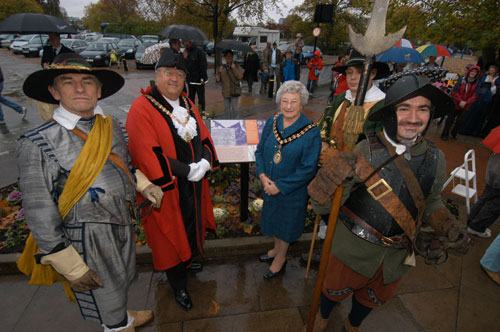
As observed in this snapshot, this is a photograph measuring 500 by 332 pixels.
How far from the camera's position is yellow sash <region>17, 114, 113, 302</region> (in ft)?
5.44

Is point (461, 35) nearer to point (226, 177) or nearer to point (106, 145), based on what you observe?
point (226, 177)

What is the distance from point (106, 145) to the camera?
1.81 meters

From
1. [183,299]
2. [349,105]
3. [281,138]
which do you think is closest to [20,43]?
[183,299]

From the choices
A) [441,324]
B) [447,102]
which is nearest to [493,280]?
[441,324]

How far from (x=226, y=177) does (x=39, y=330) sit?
3.00 meters

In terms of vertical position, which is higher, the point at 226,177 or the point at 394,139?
the point at 394,139

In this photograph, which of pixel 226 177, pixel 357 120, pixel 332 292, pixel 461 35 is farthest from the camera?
pixel 461 35

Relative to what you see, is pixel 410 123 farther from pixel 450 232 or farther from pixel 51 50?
pixel 51 50

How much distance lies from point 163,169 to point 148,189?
21 cm

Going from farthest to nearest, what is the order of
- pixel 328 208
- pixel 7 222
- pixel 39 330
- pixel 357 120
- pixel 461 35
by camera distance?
pixel 461 35, pixel 7 222, pixel 39 330, pixel 328 208, pixel 357 120

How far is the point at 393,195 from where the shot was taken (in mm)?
1746

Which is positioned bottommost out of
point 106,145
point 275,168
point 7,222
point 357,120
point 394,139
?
point 7,222

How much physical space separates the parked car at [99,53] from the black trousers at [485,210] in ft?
62.8

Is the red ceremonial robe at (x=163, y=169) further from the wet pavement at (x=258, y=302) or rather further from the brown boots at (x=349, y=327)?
the brown boots at (x=349, y=327)
